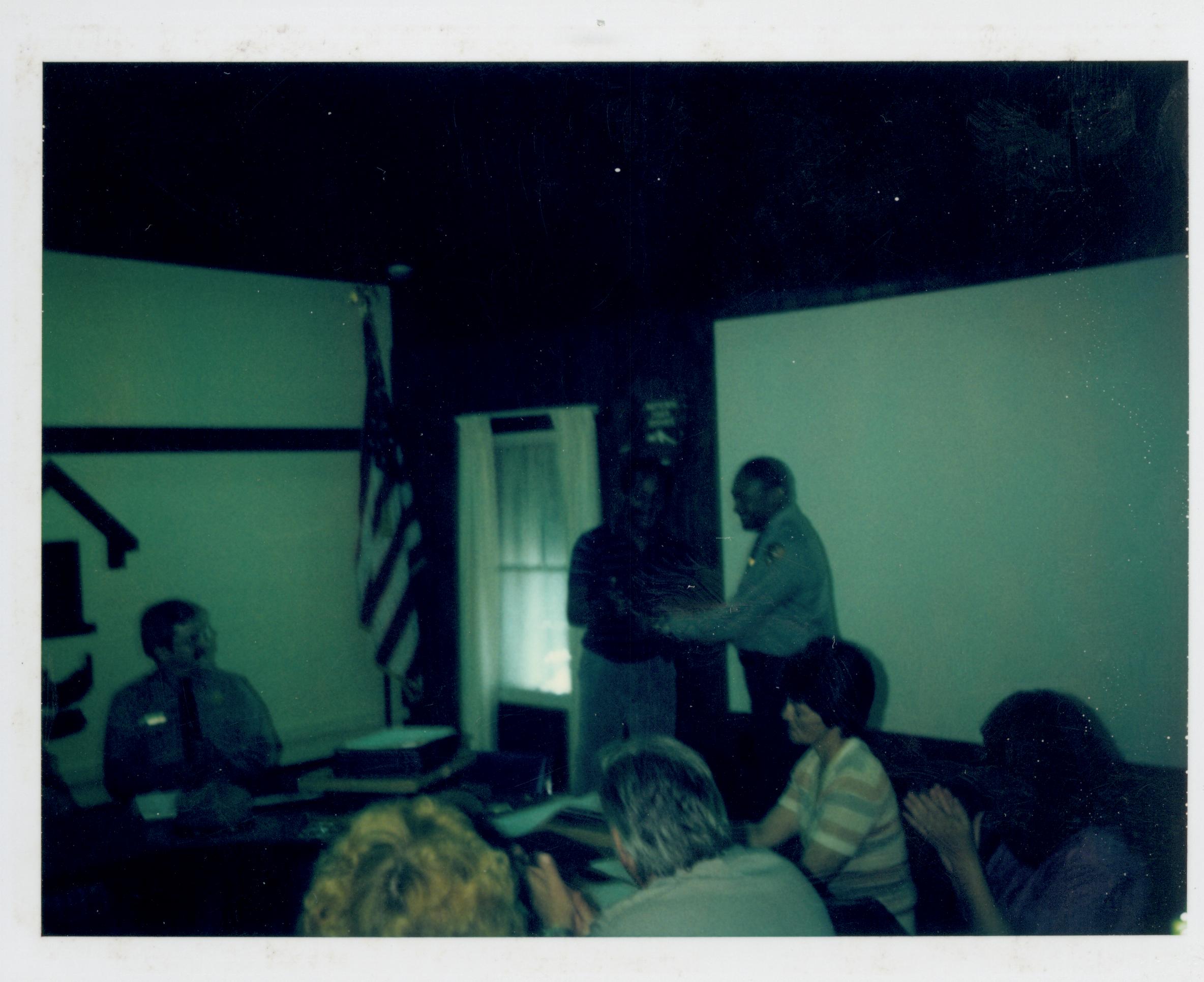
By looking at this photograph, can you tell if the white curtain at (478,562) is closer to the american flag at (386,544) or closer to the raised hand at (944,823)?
the american flag at (386,544)

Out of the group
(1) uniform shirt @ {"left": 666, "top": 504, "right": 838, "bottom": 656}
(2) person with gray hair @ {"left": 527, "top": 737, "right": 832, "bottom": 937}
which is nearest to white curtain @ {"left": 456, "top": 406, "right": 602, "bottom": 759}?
(1) uniform shirt @ {"left": 666, "top": 504, "right": 838, "bottom": 656}

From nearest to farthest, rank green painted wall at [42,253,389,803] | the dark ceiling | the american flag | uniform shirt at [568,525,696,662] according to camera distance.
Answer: the dark ceiling
green painted wall at [42,253,389,803]
uniform shirt at [568,525,696,662]
the american flag

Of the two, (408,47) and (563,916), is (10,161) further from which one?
(563,916)

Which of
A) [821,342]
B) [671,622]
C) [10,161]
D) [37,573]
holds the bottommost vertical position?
[671,622]

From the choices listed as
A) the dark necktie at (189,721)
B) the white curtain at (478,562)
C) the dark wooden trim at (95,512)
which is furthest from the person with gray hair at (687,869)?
the dark wooden trim at (95,512)

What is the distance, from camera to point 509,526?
1726 millimetres

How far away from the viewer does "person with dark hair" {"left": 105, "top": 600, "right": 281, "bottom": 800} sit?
5.07 feet

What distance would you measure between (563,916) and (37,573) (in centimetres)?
104

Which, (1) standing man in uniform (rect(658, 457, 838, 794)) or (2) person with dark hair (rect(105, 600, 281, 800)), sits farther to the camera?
(2) person with dark hair (rect(105, 600, 281, 800))

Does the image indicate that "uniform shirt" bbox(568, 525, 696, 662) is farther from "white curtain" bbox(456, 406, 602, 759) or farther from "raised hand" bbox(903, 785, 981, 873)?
"raised hand" bbox(903, 785, 981, 873)

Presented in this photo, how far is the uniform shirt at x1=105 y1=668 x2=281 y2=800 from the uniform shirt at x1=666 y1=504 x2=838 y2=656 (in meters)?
0.92

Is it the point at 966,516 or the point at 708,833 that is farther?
the point at 966,516

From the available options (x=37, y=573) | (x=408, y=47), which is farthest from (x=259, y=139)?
(x=37, y=573)

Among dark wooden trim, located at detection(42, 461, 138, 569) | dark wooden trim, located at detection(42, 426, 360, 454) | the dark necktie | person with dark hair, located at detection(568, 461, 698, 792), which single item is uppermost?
dark wooden trim, located at detection(42, 426, 360, 454)
